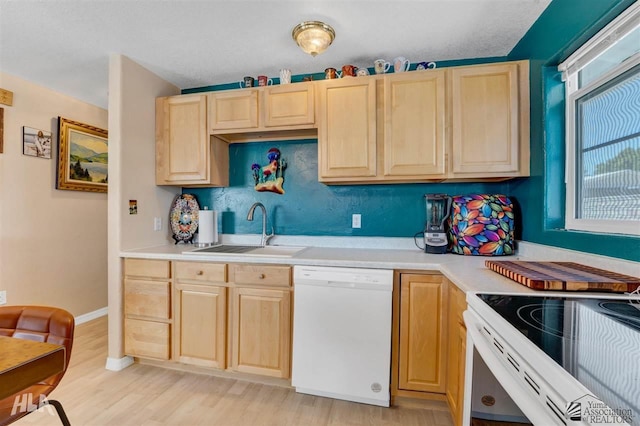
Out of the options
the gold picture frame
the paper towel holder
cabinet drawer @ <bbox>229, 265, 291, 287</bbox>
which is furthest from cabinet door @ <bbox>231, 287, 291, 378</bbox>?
Result: the gold picture frame

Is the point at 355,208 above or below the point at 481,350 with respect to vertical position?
above

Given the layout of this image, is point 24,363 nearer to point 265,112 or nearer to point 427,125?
point 265,112

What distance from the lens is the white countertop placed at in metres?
1.23

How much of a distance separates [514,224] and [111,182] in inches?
116

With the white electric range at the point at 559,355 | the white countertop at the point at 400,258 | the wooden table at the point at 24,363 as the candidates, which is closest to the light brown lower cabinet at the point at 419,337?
the white countertop at the point at 400,258

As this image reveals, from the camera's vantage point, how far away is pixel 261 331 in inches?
74.8

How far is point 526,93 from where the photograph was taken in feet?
5.94

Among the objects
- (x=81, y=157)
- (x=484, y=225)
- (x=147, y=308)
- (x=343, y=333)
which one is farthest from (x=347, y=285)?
(x=81, y=157)

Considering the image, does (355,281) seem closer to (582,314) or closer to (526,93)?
(582,314)

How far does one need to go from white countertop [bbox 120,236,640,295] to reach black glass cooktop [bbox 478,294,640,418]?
0.17m

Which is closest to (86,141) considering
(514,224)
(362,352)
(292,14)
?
(292,14)

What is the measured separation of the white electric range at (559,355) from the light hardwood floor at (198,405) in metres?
0.84

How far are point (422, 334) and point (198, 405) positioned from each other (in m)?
1.45

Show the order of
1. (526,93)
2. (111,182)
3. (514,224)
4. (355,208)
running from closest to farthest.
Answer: (526,93) → (514,224) → (111,182) → (355,208)
